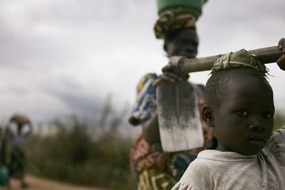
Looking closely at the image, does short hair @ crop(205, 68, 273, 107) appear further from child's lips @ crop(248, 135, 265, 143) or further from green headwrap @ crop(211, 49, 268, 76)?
child's lips @ crop(248, 135, 265, 143)

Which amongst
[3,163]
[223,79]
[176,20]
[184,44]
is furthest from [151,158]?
[3,163]

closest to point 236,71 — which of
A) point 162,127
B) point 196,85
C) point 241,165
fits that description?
point 241,165

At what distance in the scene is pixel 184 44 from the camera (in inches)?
130

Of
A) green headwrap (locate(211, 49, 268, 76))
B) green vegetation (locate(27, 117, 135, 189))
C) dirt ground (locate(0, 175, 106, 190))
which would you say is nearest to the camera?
green headwrap (locate(211, 49, 268, 76))

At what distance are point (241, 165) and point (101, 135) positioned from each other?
47.2 feet

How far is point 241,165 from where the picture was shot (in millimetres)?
1782

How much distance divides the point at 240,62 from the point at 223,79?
0.09 m

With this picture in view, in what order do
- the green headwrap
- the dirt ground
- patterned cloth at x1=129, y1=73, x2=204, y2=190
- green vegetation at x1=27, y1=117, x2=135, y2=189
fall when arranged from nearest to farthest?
the green headwrap
patterned cloth at x1=129, y1=73, x2=204, y2=190
the dirt ground
green vegetation at x1=27, y1=117, x2=135, y2=189

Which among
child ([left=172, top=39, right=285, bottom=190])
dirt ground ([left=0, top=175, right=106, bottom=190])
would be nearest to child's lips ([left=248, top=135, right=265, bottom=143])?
child ([left=172, top=39, right=285, bottom=190])

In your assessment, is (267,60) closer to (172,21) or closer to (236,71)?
(236,71)

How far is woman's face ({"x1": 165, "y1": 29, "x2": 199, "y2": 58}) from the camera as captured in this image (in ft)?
10.7

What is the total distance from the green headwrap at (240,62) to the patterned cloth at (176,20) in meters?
1.52

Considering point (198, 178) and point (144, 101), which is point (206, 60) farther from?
point (144, 101)

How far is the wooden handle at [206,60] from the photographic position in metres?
1.88
